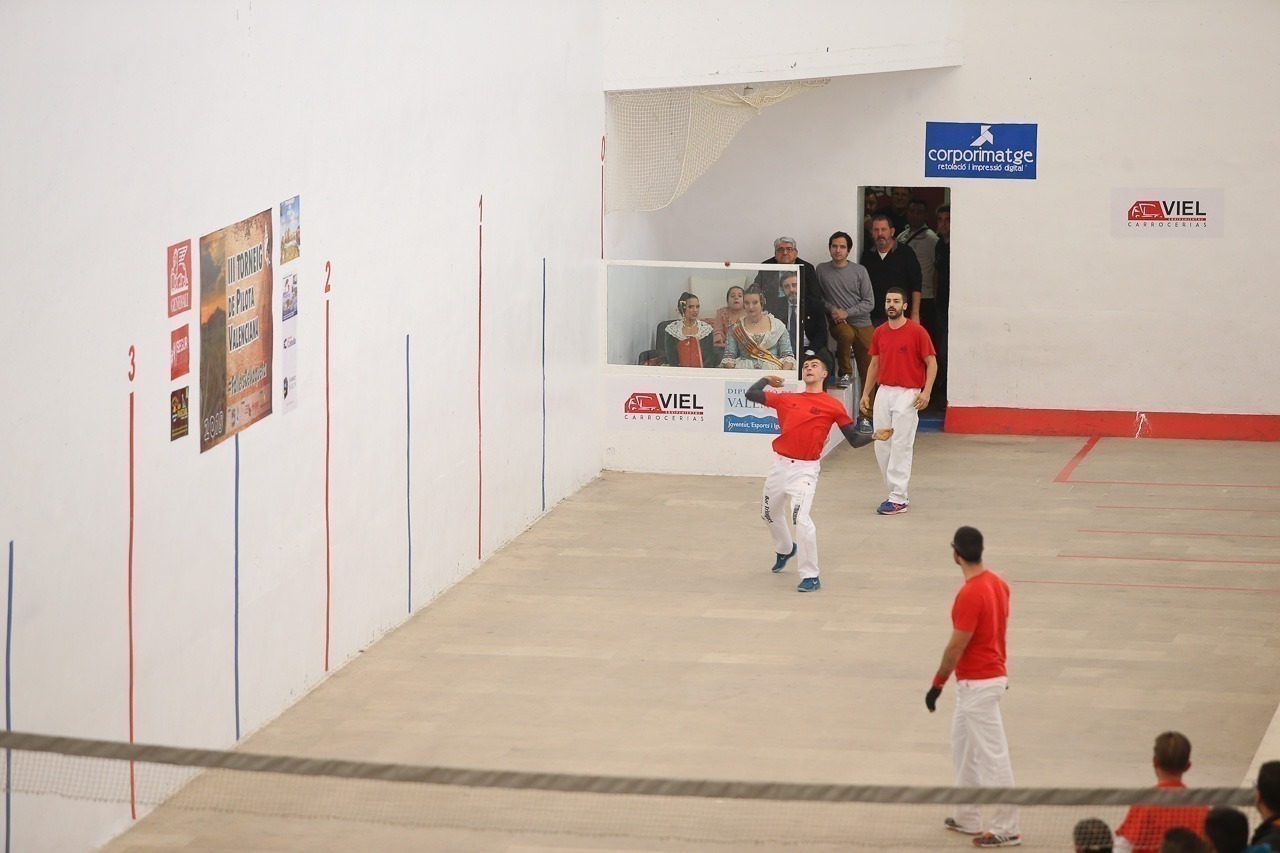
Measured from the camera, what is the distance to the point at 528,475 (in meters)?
14.4

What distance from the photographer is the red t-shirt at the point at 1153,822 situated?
618 centimetres

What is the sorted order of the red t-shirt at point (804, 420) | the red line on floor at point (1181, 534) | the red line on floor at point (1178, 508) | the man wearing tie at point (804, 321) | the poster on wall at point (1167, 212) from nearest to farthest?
1. the red t-shirt at point (804, 420)
2. the red line on floor at point (1181, 534)
3. the red line on floor at point (1178, 508)
4. the man wearing tie at point (804, 321)
5. the poster on wall at point (1167, 212)

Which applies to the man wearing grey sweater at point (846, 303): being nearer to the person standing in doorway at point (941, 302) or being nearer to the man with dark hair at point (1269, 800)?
the person standing in doorway at point (941, 302)

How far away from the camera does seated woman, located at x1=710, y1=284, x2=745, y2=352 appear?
15.9 metres

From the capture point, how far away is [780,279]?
51.9 ft

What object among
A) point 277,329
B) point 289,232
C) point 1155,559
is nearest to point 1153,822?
point 277,329

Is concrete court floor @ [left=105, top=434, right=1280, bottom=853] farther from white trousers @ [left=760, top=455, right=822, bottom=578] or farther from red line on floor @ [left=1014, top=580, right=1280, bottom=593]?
white trousers @ [left=760, top=455, right=822, bottom=578]

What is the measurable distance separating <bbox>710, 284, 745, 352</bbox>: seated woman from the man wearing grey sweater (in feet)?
6.44

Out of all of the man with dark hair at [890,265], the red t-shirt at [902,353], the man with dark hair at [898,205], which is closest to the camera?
the red t-shirt at [902,353]

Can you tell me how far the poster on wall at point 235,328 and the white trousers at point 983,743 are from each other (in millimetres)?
3943

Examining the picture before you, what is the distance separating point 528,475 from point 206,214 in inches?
223

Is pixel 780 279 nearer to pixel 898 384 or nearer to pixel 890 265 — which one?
pixel 898 384

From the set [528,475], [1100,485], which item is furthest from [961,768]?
[1100,485]

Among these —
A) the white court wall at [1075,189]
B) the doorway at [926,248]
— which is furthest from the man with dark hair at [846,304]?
the doorway at [926,248]
